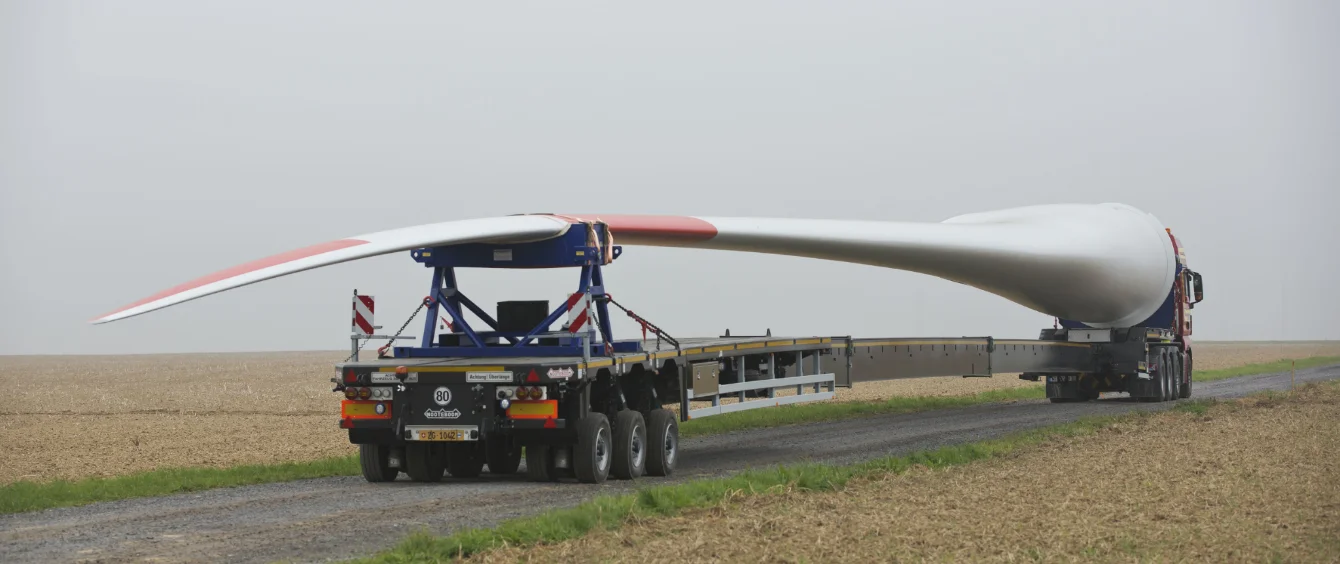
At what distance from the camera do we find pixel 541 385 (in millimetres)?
14742

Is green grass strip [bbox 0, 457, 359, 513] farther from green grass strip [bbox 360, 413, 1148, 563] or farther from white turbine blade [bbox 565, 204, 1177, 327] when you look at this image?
green grass strip [bbox 360, 413, 1148, 563]

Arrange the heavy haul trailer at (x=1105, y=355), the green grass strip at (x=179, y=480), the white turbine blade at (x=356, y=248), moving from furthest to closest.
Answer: the heavy haul trailer at (x=1105, y=355) < the green grass strip at (x=179, y=480) < the white turbine blade at (x=356, y=248)

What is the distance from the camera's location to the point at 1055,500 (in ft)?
41.5

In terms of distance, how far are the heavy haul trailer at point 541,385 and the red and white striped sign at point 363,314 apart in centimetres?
43

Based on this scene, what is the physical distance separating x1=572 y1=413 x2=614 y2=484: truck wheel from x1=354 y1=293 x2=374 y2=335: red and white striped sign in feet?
9.58

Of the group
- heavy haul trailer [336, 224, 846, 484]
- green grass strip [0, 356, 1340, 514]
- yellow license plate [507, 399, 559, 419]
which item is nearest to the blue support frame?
heavy haul trailer [336, 224, 846, 484]

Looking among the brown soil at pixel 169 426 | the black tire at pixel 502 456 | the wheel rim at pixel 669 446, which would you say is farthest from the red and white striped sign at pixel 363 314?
the brown soil at pixel 169 426

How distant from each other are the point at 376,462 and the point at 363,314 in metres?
1.77

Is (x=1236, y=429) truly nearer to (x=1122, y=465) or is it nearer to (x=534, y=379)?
(x=1122, y=465)

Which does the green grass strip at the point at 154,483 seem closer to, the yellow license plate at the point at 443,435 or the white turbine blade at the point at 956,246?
the yellow license plate at the point at 443,435

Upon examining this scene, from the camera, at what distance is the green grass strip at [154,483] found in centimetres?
1443

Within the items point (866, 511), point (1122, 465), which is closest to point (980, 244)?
point (1122, 465)

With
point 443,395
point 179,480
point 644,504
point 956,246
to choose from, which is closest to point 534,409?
point 443,395

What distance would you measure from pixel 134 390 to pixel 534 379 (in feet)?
134
